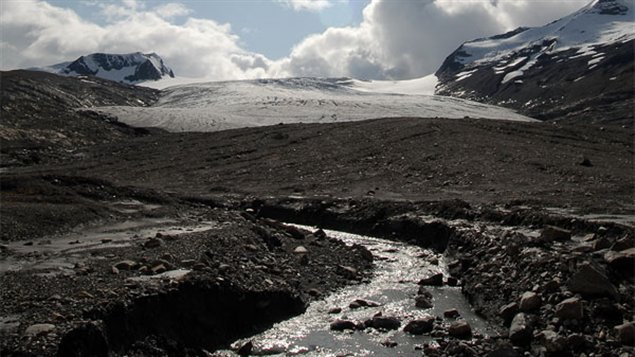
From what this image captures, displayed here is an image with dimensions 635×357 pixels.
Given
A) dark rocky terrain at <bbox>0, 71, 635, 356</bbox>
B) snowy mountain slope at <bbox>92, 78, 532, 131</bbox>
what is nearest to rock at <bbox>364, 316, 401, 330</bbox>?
dark rocky terrain at <bbox>0, 71, 635, 356</bbox>

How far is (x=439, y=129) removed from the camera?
6184 cm

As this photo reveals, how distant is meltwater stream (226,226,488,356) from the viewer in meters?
14.1

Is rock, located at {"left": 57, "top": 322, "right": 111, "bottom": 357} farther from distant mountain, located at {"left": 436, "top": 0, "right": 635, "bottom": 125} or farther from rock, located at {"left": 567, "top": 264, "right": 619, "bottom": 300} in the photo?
distant mountain, located at {"left": 436, "top": 0, "right": 635, "bottom": 125}

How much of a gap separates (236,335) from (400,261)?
9957 millimetres

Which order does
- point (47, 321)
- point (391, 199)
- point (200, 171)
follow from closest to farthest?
point (47, 321)
point (391, 199)
point (200, 171)

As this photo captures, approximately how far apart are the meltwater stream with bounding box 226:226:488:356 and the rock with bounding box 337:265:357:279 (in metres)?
0.56

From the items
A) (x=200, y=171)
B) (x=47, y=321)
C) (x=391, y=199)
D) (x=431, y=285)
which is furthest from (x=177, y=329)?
(x=200, y=171)

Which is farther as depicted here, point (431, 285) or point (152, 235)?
point (152, 235)

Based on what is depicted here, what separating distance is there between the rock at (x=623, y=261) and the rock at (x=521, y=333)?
2814 mm

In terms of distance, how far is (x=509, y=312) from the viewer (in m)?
14.9

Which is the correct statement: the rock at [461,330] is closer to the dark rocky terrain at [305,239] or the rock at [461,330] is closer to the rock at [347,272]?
the dark rocky terrain at [305,239]

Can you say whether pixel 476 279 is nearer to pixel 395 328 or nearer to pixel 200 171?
pixel 395 328

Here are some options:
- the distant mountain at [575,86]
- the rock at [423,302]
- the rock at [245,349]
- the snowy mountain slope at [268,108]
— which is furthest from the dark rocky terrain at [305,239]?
the distant mountain at [575,86]

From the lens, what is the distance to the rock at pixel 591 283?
1373 centimetres
